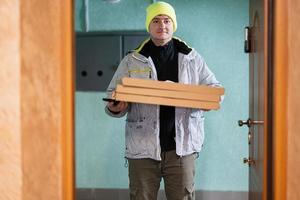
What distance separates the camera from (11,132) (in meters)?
1.09

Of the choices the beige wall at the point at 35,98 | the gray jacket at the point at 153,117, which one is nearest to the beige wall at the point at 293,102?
the beige wall at the point at 35,98

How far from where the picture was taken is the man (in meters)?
1.94

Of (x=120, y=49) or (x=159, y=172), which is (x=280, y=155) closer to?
(x=159, y=172)

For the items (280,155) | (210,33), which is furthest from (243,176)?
(280,155)

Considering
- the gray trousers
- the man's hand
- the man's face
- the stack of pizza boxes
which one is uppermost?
the man's face

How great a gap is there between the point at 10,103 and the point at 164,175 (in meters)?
1.09

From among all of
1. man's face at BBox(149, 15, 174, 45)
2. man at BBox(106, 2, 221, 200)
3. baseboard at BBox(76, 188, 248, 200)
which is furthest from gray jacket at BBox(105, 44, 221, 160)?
baseboard at BBox(76, 188, 248, 200)

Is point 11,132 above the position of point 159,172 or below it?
above

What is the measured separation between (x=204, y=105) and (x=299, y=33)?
760 millimetres

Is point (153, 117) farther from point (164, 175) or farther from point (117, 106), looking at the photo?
point (164, 175)

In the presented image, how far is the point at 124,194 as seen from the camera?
3.14m

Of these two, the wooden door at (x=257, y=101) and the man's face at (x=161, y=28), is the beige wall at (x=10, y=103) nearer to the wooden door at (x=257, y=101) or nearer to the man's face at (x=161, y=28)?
the wooden door at (x=257, y=101)

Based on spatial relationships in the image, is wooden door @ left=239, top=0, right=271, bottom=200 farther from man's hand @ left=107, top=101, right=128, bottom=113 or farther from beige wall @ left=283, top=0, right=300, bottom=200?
man's hand @ left=107, top=101, right=128, bottom=113

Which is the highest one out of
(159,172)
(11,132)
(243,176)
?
(11,132)
